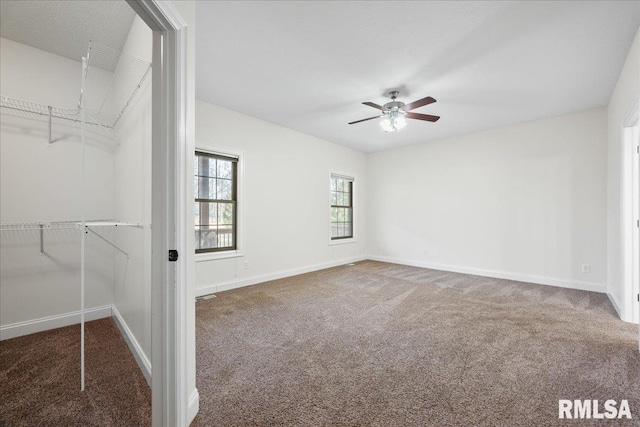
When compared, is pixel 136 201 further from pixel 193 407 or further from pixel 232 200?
pixel 232 200

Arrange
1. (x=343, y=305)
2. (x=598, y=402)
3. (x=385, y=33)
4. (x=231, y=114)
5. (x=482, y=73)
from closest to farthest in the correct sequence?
(x=598, y=402), (x=385, y=33), (x=482, y=73), (x=343, y=305), (x=231, y=114)

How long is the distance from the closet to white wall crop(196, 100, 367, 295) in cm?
110

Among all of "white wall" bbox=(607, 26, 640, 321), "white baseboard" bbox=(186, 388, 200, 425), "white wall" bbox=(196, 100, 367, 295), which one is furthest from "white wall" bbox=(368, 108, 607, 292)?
"white baseboard" bbox=(186, 388, 200, 425)

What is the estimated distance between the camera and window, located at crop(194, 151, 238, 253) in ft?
13.2

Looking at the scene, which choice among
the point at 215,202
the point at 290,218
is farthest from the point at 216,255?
the point at 290,218

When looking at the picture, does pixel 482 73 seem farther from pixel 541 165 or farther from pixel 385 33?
pixel 541 165

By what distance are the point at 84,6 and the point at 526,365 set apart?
175 inches

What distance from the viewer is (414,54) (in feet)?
8.80

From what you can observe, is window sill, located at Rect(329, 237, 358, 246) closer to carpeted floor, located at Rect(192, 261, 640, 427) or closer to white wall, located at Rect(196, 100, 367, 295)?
white wall, located at Rect(196, 100, 367, 295)

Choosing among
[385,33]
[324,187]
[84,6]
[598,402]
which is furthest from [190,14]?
[324,187]

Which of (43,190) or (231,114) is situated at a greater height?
(231,114)

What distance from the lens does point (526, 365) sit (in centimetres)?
213

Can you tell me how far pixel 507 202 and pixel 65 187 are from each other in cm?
624

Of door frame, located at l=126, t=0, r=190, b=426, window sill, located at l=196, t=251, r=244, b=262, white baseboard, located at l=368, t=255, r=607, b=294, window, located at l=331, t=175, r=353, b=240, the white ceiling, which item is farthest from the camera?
window, located at l=331, t=175, r=353, b=240
